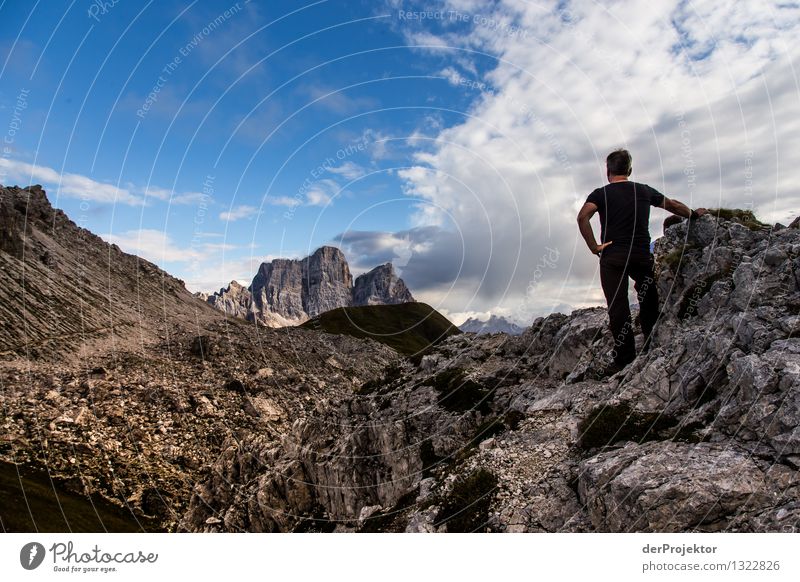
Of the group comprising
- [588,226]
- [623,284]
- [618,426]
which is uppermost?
[588,226]

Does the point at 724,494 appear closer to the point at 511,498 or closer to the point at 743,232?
the point at 511,498

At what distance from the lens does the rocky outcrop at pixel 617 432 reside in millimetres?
8875

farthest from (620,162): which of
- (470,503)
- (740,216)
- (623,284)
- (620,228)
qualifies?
(470,503)

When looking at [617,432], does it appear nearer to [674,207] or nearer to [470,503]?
[470,503]

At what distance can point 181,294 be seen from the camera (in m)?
109

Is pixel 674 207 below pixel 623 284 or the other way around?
the other way around

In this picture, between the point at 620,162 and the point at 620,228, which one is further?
the point at 620,162

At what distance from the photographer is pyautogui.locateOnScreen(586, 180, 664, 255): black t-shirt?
11648 millimetres

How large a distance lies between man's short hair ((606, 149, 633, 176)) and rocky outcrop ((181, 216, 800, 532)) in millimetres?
5523

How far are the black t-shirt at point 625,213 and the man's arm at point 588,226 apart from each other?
8.7 inches

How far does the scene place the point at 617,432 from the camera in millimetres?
11922

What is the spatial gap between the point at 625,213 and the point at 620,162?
4.99ft

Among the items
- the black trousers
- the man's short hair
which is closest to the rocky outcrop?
the black trousers

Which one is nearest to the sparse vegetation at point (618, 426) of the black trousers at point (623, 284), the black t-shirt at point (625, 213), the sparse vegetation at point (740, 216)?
the black trousers at point (623, 284)
